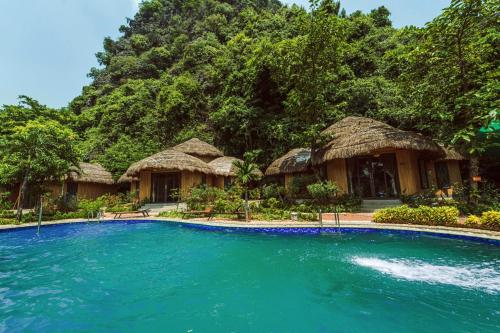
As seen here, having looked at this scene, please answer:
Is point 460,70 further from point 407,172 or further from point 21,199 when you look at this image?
point 21,199

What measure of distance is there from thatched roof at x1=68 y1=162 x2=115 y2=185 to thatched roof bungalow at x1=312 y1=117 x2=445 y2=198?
1818 cm

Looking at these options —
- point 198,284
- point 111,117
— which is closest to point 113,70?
point 111,117

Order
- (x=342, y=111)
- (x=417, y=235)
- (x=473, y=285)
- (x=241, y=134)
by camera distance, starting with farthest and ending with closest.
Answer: (x=241, y=134) < (x=342, y=111) < (x=417, y=235) < (x=473, y=285)

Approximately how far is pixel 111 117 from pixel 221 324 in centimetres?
3137


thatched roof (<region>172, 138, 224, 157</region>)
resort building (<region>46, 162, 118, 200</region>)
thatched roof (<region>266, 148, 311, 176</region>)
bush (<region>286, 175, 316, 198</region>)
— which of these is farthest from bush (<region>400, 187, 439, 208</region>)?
resort building (<region>46, 162, 118, 200</region>)

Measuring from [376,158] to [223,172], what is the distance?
36.3 ft

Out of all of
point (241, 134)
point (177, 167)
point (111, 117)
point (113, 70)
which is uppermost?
point (113, 70)

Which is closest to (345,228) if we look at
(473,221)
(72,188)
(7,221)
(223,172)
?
(473,221)

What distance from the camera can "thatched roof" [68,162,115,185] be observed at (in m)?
18.8

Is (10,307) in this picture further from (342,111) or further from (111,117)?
(111,117)

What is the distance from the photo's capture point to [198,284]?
479 cm

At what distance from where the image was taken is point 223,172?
62.5 feet

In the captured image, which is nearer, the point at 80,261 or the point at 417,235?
the point at 80,261

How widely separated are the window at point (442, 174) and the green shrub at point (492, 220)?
10987mm
